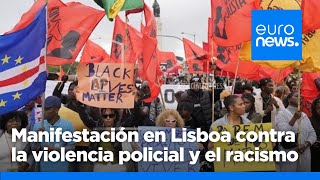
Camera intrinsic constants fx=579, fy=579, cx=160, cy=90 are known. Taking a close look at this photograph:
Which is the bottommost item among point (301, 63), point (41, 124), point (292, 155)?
point (292, 155)

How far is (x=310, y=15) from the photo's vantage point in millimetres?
6801

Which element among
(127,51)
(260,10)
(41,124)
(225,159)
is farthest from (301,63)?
(41,124)

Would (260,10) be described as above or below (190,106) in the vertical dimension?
above

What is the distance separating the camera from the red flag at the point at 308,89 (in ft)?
25.5

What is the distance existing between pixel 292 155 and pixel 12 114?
2879 millimetres

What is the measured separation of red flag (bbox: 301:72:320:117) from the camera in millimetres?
7770

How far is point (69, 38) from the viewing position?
7.10m

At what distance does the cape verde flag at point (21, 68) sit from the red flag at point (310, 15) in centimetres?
311

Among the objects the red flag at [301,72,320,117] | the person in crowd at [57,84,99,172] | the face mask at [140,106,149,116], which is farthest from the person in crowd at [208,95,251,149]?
the red flag at [301,72,320,117]

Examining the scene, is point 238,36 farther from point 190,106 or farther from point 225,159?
point 225,159

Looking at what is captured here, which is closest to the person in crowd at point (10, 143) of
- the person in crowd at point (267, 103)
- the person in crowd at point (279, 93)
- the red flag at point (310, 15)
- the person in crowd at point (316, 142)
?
the person in crowd at point (267, 103)

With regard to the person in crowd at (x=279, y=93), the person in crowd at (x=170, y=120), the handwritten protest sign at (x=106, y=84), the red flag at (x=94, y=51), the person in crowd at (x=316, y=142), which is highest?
the red flag at (x=94, y=51)

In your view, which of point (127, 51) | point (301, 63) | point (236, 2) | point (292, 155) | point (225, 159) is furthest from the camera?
point (127, 51)

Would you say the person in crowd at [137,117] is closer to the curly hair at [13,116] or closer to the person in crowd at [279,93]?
the curly hair at [13,116]
